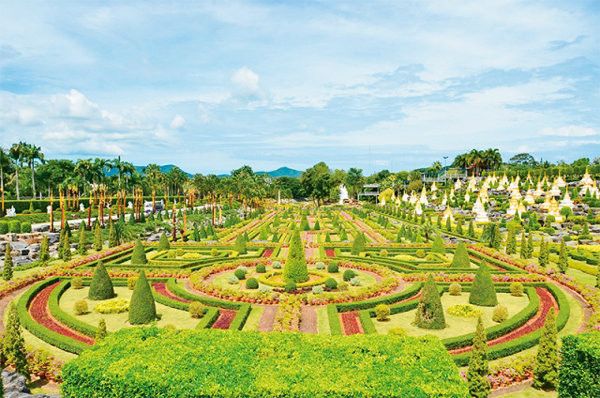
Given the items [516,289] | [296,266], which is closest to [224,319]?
[296,266]

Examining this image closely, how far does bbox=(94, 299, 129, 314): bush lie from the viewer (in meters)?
24.1

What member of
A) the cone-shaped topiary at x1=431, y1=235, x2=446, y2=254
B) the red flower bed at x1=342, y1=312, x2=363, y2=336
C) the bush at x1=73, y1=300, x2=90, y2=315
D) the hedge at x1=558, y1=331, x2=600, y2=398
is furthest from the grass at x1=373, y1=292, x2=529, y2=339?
the bush at x1=73, y1=300, x2=90, y2=315

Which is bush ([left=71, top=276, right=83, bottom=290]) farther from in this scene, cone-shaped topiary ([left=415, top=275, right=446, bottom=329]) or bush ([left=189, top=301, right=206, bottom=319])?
cone-shaped topiary ([left=415, top=275, right=446, bottom=329])

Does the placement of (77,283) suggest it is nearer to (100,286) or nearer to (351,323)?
(100,286)

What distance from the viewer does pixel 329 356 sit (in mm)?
12945

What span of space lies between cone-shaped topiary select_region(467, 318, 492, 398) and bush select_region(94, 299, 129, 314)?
1882cm

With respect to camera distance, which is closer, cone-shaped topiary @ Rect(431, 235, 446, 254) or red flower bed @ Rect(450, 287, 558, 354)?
red flower bed @ Rect(450, 287, 558, 354)

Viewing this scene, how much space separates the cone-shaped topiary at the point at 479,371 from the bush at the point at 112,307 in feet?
61.7

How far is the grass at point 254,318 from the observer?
72.5ft

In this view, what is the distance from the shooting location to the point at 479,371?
14750mm

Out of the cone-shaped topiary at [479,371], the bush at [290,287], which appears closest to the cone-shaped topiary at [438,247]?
the bush at [290,287]

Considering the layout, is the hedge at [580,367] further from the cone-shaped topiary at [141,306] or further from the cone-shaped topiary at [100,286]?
the cone-shaped topiary at [100,286]

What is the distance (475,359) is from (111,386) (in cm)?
1182

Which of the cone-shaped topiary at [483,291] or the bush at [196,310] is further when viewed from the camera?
the cone-shaped topiary at [483,291]
